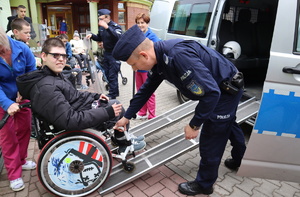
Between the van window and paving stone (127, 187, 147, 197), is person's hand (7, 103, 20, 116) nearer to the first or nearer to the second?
paving stone (127, 187, 147, 197)

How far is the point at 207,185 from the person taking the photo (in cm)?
213

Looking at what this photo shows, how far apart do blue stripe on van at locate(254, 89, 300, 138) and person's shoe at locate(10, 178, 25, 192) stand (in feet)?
7.59

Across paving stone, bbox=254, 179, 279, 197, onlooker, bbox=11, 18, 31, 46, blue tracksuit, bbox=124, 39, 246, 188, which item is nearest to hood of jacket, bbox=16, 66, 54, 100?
blue tracksuit, bbox=124, 39, 246, 188

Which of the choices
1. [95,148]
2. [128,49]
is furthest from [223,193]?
[128,49]

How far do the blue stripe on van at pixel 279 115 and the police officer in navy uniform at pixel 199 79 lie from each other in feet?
0.77

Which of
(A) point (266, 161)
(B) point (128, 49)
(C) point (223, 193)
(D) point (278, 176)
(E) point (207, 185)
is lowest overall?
(C) point (223, 193)

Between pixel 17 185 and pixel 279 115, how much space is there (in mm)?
2519

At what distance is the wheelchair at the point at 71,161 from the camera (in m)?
1.92

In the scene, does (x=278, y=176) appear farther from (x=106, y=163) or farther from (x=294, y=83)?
(x=106, y=163)

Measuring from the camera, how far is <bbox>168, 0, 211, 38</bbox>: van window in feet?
11.7

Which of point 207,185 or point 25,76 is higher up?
point 25,76

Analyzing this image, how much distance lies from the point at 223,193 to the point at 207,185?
247 millimetres

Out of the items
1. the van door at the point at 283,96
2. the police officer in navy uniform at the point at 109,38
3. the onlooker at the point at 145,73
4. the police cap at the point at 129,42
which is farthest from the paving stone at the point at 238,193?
the police officer in navy uniform at the point at 109,38

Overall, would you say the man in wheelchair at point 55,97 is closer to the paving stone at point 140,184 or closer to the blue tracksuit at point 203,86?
the blue tracksuit at point 203,86
